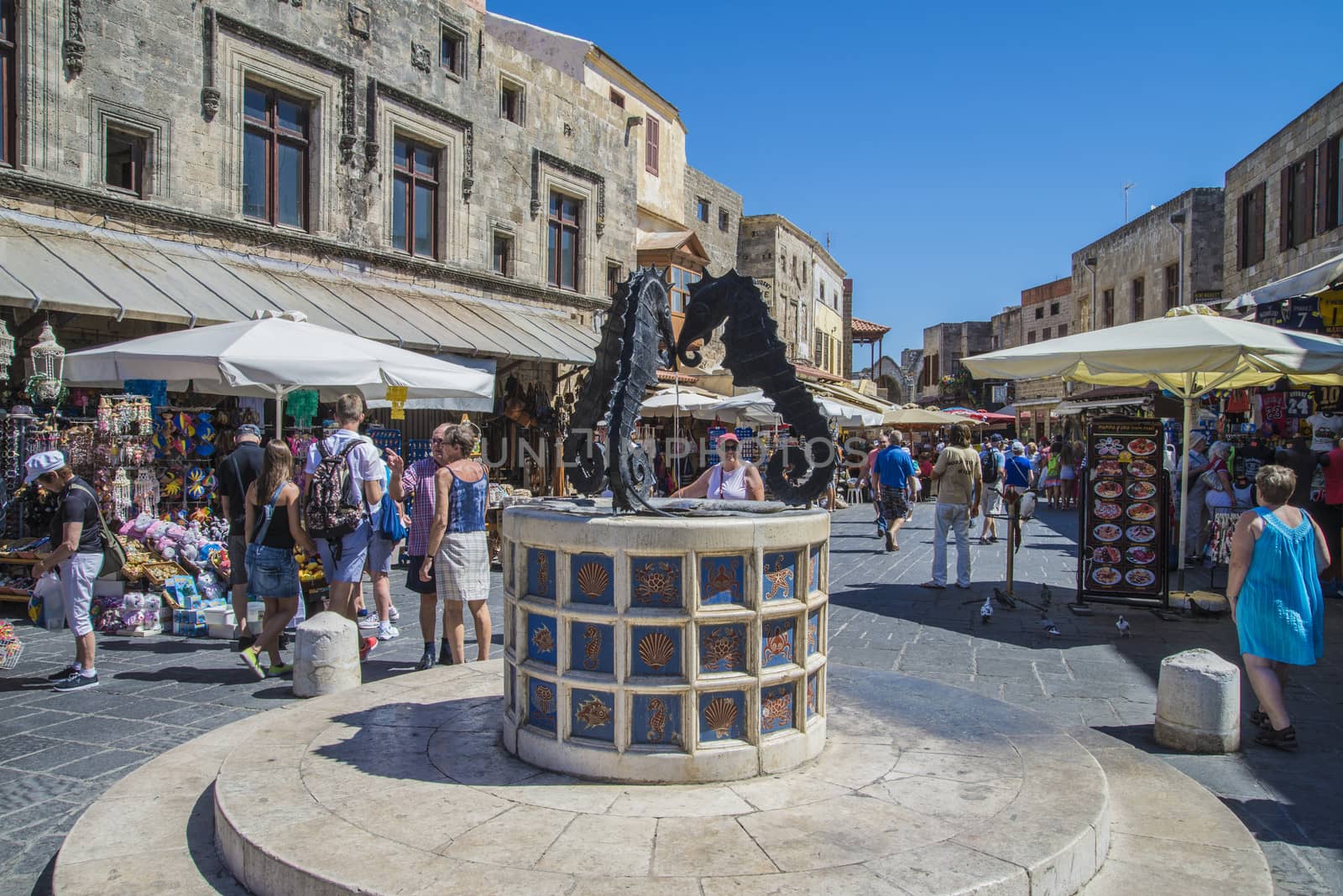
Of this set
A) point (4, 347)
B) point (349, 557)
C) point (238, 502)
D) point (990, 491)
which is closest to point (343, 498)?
point (349, 557)

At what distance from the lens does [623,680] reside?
3766mm

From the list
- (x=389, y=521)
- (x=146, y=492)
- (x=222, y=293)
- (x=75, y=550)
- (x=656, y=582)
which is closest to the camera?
(x=656, y=582)

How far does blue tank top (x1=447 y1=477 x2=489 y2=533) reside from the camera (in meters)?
6.11

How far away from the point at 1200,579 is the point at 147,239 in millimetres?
14281

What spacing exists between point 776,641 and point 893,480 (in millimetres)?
9430

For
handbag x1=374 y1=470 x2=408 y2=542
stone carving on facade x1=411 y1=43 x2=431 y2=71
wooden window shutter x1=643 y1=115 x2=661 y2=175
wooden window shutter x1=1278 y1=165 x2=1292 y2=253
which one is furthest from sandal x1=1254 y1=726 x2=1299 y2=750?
wooden window shutter x1=643 y1=115 x2=661 y2=175

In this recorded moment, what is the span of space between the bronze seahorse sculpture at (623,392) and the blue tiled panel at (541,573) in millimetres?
440

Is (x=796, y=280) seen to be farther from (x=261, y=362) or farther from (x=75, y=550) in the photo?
(x=75, y=550)

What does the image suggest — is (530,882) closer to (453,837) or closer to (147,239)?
(453,837)

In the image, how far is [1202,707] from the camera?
195 inches

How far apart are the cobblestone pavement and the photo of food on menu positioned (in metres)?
0.42

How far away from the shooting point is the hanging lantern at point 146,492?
838 centimetres

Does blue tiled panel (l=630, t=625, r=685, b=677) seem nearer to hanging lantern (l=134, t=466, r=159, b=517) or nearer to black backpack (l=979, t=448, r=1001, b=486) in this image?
hanging lantern (l=134, t=466, r=159, b=517)

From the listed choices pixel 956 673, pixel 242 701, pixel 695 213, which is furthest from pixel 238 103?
pixel 695 213
